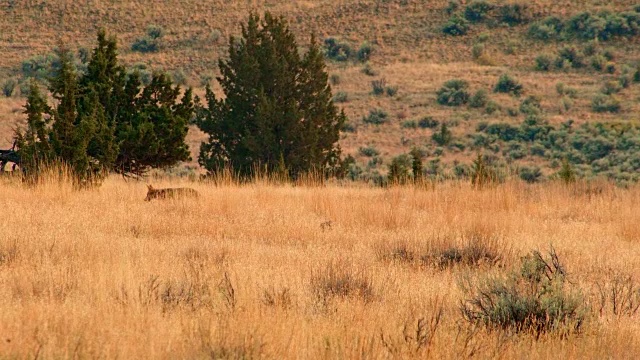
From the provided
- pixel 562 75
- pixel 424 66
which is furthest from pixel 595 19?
pixel 424 66

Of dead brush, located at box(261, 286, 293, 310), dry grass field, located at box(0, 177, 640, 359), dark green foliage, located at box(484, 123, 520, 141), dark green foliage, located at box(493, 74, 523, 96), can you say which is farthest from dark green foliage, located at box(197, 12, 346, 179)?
dark green foliage, located at box(493, 74, 523, 96)

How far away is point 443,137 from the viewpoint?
40781 millimetres

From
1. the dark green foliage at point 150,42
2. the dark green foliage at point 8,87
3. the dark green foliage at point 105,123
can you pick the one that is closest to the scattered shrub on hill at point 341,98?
the dark green foliage at point 150,42

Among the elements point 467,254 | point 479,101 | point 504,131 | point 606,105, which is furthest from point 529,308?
point 479,101

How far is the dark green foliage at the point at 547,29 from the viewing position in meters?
58.6

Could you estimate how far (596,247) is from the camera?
9.52 metres

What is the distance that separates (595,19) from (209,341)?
57953 mm

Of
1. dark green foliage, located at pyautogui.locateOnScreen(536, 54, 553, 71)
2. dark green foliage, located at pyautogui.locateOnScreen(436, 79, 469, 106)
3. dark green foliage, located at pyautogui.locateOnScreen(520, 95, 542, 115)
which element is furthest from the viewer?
dark green foliage, located at pyautogui.locateOnScreen(536, 54, 553, 71)

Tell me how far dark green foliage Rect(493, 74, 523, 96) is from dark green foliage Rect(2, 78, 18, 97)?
2647cm

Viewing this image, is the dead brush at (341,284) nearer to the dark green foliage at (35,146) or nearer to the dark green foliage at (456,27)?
the dark green foliage at (35,146)

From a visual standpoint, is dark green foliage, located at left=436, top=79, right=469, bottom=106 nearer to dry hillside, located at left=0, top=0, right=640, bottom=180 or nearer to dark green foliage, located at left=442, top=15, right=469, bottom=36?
dry hillside, located at left=0, top=0, right=640, bottom=180

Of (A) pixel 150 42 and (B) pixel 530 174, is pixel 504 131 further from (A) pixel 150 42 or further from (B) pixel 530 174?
(A) pixel 150 42

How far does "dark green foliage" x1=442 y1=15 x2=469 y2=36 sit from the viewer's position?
6053cm

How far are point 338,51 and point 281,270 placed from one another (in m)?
51.7
